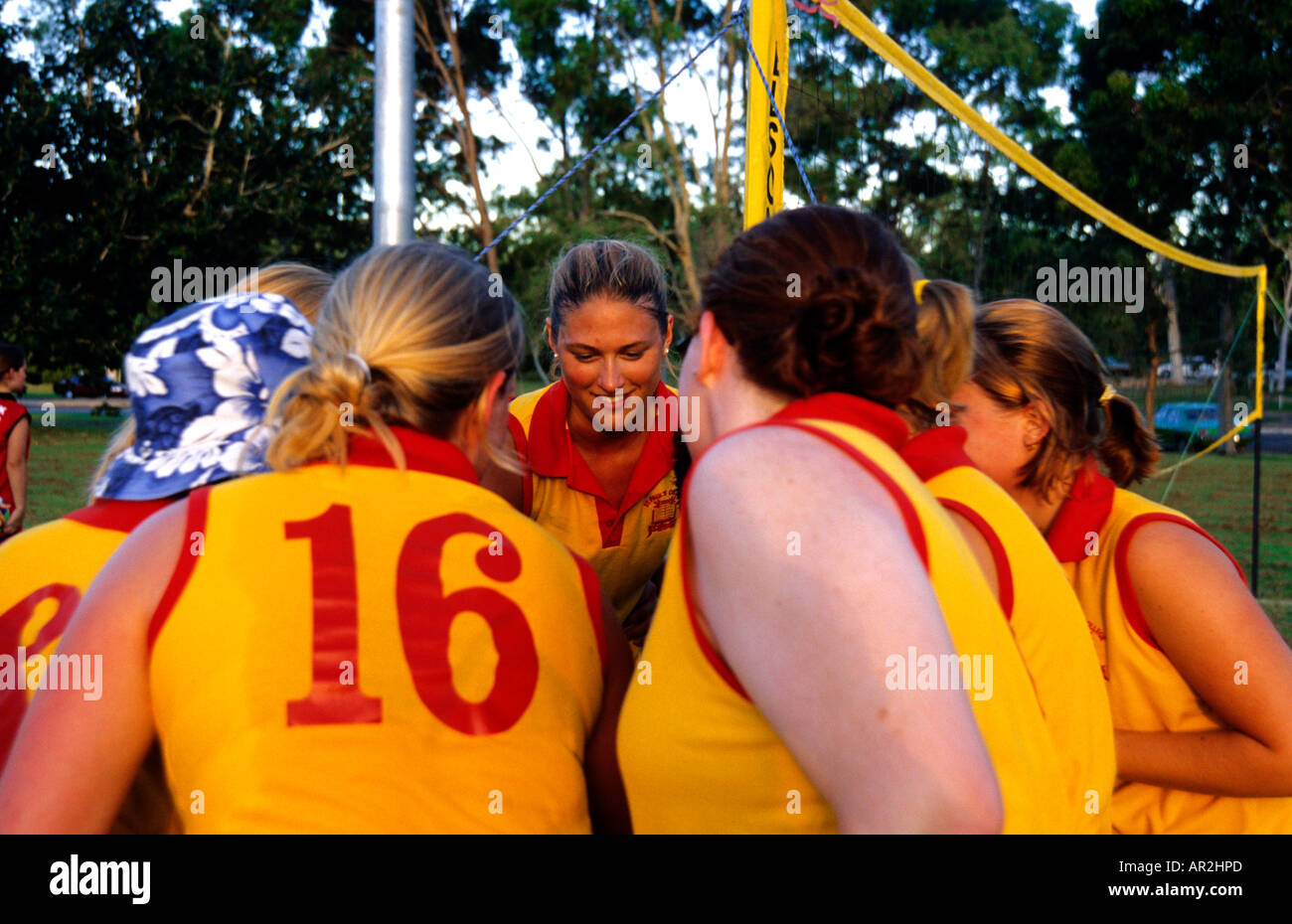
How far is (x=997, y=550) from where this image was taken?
1567 mm

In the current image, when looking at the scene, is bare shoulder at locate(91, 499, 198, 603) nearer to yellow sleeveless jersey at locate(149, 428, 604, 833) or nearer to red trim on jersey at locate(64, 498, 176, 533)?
yellow sleeveless jersey at locate(149, 428, 604, 833)

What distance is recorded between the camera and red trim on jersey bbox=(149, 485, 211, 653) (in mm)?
1377

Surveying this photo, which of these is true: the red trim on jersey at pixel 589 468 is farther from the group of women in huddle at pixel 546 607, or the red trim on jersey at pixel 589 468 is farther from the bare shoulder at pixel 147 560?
the bare shoulder at pixel 147 560

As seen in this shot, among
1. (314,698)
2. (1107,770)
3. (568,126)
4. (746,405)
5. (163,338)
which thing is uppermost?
(568,126)

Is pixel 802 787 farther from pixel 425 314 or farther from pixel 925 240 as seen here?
pixel 925 240

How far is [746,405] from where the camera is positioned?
1.49 m

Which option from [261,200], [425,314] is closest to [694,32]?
[261,200]

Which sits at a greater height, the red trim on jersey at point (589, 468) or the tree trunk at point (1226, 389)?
the tree trunk at point (1226, 389)

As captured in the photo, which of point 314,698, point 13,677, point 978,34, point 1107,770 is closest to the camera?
point 314,698

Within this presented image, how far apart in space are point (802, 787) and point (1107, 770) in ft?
2.06

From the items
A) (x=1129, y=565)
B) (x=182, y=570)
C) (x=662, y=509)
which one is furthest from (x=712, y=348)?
(x=662, y=509)

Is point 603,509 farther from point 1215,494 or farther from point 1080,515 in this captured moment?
point 1215,494

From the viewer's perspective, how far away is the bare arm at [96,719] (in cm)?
135

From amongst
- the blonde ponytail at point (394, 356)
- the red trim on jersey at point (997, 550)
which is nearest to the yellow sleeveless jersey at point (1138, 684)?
the red trim on jersey at point (997, 550)
